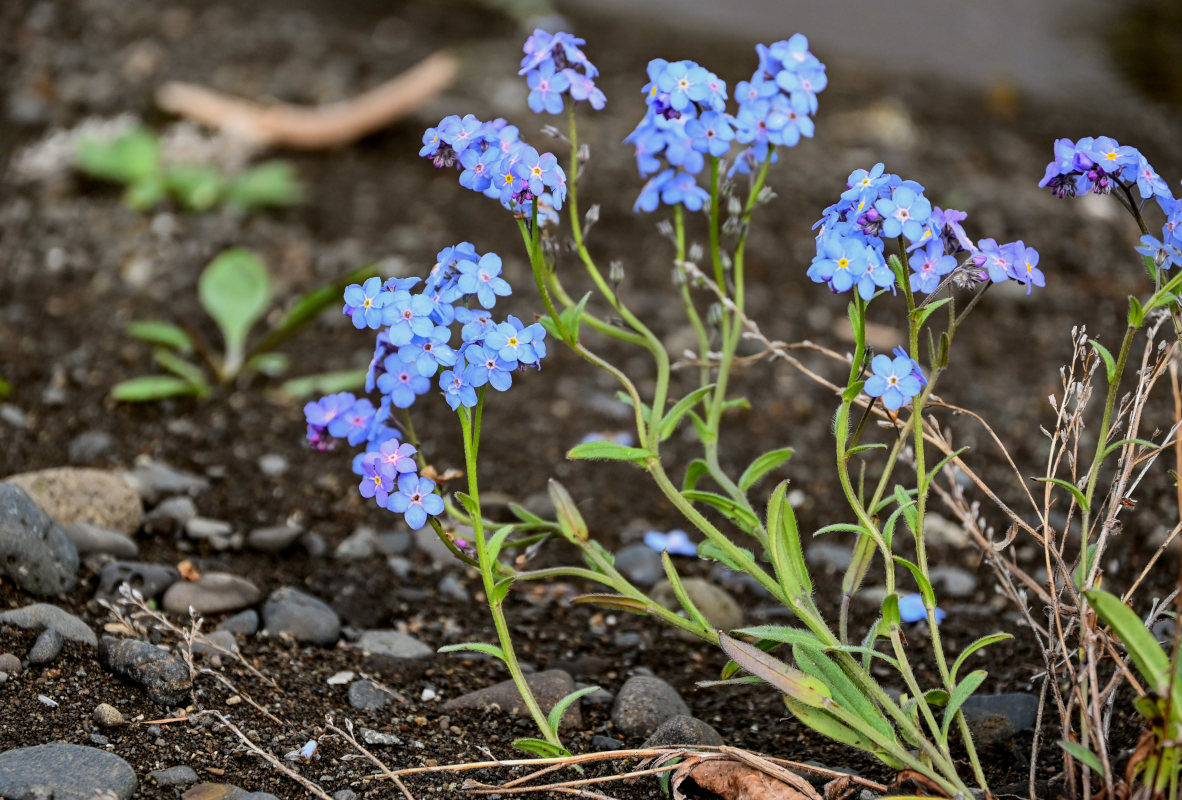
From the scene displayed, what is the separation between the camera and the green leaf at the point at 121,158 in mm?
4746

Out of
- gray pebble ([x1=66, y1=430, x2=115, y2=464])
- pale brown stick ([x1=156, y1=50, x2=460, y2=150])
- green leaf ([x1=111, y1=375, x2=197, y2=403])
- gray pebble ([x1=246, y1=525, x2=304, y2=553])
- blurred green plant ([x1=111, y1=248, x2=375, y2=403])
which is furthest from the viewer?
pale brown stick ([x1=156, y1=50, x2=460, y2=150])

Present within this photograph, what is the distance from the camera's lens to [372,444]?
7.06ft

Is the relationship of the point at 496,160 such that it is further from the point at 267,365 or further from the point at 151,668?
the point at 267,365

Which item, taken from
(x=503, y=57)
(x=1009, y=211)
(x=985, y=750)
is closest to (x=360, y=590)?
(x=985, y=750)

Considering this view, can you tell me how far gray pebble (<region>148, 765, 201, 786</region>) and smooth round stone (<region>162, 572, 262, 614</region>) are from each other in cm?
61

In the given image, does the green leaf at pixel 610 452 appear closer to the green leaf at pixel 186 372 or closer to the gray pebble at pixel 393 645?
the gray pebble at pixel 393 645

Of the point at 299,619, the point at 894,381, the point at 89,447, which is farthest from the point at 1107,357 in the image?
the point at 89,447

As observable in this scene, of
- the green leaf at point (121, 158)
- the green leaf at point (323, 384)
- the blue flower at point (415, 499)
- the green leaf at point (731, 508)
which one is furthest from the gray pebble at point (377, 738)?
the green leaf at point (121, 158)

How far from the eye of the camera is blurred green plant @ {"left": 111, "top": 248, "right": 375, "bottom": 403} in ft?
12.3

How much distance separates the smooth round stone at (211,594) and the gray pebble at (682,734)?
1022 mm

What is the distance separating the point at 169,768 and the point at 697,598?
134cm

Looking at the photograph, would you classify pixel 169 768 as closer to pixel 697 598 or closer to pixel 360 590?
pixel 360 590

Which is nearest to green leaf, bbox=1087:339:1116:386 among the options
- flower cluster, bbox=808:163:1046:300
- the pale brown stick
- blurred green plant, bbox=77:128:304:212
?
flower cluster, bbox=808:163:1046:300

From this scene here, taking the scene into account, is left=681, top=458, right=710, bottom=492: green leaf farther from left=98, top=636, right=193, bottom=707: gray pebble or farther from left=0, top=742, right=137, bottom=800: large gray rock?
left=0, top=742, right=137, bottom=800: large gray rock
